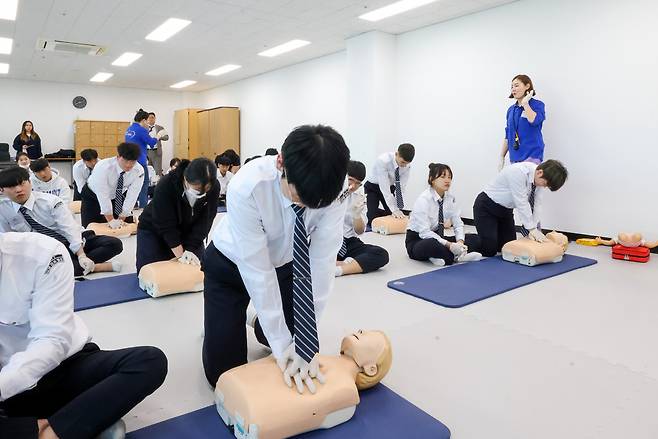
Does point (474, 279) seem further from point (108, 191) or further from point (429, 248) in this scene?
point (108, 191)

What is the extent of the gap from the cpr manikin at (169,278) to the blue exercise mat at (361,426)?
1374mm

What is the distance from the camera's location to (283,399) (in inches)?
56.4

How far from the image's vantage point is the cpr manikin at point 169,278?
9.45 feet

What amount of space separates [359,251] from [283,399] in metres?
2.20

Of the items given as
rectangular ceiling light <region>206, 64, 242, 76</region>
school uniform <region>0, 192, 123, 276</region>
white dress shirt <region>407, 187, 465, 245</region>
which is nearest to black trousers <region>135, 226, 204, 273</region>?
school uniform <region>0, 192, 123, 276</region>

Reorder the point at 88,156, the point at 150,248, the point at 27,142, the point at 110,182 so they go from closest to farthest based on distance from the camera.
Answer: the point at 150,248 → the point at 110,182 → the point at 88,156 → the point at 27,142

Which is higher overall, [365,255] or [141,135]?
[141,135]

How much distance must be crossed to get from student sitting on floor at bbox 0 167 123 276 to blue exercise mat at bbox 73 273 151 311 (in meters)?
0.22

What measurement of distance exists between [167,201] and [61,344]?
5.21 ft

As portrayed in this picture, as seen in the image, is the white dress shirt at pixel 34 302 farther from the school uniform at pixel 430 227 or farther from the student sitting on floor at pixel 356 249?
the school uniform at pixel 430 227

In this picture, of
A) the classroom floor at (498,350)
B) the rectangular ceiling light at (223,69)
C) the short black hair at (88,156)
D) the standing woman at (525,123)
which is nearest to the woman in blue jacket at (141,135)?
the short black hair at (88,156)

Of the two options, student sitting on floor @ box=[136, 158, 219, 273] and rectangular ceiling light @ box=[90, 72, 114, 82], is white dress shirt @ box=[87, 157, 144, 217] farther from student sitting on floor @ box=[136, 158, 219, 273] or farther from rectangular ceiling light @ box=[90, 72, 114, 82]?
rectangular ceiling light @ box=[90, 72, 114, 82]

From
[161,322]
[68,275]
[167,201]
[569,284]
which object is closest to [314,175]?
[68,275]

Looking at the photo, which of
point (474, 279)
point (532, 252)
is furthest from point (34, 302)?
point (532, 252)
